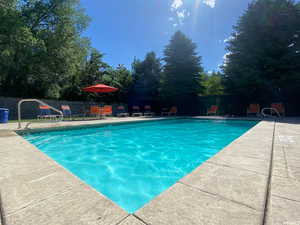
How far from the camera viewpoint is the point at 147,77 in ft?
56.5

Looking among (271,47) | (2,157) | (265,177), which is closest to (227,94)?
(271,47)

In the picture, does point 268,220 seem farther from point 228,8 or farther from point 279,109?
point 228,8

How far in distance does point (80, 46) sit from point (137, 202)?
14.0 m

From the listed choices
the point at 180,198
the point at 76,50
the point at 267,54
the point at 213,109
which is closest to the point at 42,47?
the point at 76,50

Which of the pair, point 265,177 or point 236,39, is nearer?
point 265,177

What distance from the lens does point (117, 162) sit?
3.14 metres

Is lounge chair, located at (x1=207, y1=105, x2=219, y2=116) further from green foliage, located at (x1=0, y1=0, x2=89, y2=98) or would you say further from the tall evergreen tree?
green foliage, located at (x1=0, y1=0, x2=89, y2=98)

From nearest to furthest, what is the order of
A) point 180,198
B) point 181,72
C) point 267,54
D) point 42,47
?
point 180,198 < point 42,47 < point 267,54 < point 181,72

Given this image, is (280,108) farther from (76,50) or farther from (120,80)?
(76,50)

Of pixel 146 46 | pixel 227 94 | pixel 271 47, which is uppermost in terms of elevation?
pixel 146 46

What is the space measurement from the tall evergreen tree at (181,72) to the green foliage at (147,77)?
159cm

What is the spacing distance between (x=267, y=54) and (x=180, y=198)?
574 inches

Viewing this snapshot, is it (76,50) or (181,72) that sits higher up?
(76,50)

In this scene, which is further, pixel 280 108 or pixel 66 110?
pixel 280 108
